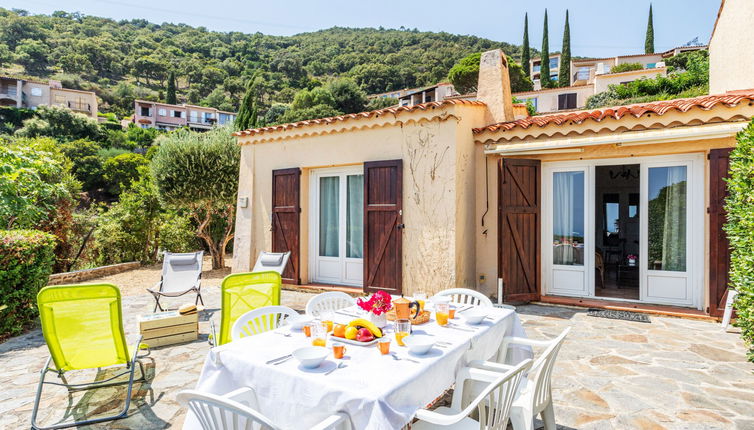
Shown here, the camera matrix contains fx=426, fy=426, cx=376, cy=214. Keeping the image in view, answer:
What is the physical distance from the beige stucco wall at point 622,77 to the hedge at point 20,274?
33304mm

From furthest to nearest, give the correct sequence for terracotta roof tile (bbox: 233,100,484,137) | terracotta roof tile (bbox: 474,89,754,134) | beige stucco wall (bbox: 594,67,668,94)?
beige stucco wall (bbox: 594,67,668,94) < terracotta roof tile (bbox: 233,100,484,137) < terracotta roof tile (bbox: 474,89,754,134)

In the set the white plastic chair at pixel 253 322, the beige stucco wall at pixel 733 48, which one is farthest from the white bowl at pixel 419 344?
the beige stucco wall at pixel 733 48

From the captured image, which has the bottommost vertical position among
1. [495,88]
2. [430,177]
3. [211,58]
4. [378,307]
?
[378,307]

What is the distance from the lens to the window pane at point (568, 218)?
7.05 metres

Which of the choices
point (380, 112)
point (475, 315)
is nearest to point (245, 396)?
point (475, 315)

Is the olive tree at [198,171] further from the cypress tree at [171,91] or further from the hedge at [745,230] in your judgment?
the cypress tree at [171,91]

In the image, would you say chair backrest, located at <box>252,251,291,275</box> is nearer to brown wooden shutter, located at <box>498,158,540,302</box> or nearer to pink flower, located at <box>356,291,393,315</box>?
brown wooden shutter, located at <box>498,158,540,302</box>

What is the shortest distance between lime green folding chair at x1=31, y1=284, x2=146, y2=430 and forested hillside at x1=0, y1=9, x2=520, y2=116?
49.2 metres

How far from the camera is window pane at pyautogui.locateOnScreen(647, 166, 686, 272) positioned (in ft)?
20.8

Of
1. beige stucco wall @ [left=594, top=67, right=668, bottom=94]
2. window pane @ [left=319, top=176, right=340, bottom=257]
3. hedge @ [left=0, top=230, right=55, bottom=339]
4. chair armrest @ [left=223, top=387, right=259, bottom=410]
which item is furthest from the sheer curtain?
beige stucco wall @ [left=594, top=67, right=668, bottom=94]

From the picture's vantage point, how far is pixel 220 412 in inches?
67.7

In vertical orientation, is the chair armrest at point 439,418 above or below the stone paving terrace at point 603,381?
above

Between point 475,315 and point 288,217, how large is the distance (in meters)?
6.02

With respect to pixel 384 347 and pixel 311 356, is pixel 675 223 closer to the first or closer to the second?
pixel 384 347
